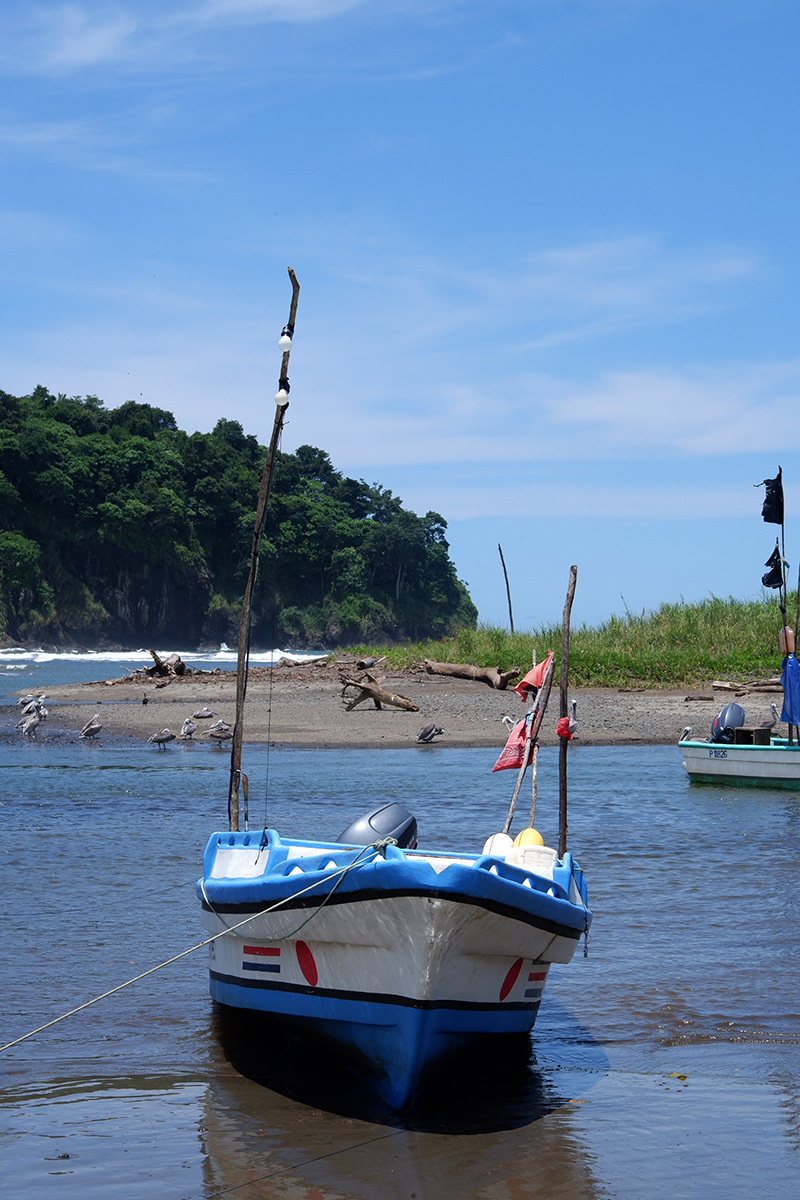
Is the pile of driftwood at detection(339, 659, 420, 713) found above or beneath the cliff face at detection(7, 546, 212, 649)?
beneath

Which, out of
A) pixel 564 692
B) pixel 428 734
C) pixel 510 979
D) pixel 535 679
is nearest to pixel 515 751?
pixel 535 679

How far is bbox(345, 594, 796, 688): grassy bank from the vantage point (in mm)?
31344

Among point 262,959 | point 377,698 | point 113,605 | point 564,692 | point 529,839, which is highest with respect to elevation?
point 113,605

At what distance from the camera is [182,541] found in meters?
91.4

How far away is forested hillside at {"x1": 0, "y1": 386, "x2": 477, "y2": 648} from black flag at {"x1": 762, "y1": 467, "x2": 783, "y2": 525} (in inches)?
2675

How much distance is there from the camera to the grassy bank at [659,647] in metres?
31.3

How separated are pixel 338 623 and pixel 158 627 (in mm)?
15756

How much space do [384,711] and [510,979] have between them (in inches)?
874

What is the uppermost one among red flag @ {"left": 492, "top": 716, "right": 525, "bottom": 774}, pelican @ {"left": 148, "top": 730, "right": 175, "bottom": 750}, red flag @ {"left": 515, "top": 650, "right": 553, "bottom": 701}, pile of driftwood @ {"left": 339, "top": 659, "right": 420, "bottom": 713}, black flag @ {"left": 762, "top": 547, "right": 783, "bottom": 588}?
black flag @ {"left": 762, "top": 547, "right": 783, "bottom": 588}

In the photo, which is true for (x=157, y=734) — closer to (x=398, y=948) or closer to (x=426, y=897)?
(x=398, y=948)

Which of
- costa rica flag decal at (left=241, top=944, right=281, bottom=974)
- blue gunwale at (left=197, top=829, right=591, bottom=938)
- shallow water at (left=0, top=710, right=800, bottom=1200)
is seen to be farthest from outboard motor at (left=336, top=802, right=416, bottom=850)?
shallow water at (left=0, top=710, right=800, bottom=1200)

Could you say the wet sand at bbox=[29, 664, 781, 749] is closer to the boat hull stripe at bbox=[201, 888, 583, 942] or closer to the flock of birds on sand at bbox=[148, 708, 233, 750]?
the flock of birds on sand at bbox=[148, 708, 233, 750]

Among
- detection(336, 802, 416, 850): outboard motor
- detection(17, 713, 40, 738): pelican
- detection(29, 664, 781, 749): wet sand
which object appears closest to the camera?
detection(336, 802, 416, 850): outboard motor

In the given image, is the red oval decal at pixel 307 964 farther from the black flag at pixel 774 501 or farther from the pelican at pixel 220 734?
the pelican at pixel 220 734
